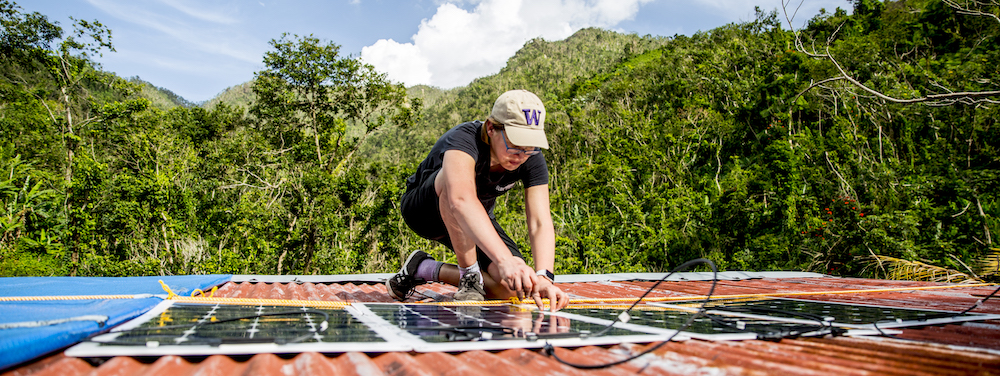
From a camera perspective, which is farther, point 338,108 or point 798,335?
point 338,108

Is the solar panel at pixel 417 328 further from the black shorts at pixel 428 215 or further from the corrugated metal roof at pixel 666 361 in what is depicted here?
the black shorts at pixel 428 215

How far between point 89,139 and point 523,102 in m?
15.8

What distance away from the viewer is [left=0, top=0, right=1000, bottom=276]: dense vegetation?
8.32m

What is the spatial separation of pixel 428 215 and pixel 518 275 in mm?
1175

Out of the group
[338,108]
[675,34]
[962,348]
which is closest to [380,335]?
[962,348]

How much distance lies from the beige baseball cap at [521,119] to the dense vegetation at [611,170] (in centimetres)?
404

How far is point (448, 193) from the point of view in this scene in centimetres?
236

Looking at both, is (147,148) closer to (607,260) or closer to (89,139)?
(89,139)

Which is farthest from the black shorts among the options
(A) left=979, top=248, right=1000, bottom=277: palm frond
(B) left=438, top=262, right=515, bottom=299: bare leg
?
(A) left=979, top=248, right=1000, bottom=277: palm frond

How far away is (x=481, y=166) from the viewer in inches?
106

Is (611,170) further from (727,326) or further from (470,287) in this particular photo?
(727,326)

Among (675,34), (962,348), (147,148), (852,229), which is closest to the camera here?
(962,348)

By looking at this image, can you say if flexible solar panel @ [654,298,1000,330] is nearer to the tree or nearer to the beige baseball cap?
the beige baseball cap

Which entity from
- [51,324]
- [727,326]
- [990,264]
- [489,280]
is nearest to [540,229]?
[489,280]
